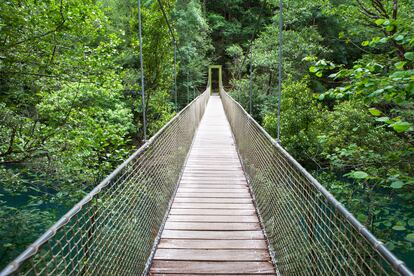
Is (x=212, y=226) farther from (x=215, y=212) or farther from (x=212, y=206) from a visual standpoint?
(x=212, y=206)

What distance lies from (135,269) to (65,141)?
255 cm

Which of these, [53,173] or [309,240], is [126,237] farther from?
[53,173]

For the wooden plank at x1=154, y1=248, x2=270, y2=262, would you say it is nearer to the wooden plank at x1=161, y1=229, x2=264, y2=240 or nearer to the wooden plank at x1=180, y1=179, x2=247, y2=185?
the wooden plank at x1=161, y1=229, x2=264, y2=240

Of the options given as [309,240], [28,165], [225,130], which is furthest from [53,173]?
[225,130]

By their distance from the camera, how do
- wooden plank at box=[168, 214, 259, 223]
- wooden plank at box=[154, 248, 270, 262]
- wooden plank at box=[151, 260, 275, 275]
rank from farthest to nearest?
1. wooden plank at box=[168, 214, 259, 223]
2. wooden plank at box=[154, 248, 270, 262]
3. wooden plank at box=[151, 260, 275, 275]

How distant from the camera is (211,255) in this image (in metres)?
→ 1.84

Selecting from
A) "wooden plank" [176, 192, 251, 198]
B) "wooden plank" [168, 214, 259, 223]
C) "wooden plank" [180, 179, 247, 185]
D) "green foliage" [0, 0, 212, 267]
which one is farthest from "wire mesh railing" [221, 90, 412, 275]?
"green foliage" [0, 0, 212, 267]

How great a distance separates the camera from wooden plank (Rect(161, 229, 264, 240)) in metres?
2.07

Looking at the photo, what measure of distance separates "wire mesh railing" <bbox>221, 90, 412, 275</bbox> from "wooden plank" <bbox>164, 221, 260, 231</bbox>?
14 centimetres

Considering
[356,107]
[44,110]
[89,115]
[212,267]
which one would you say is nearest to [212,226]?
[212,267]

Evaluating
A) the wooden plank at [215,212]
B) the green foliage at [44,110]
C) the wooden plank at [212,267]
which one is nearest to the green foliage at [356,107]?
the wooden plank at [212,267]

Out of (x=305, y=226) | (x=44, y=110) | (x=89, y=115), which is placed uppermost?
(x=44, y=110)

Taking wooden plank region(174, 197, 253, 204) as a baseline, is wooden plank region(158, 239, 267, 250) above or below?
above

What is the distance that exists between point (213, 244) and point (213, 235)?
126 mm
